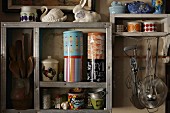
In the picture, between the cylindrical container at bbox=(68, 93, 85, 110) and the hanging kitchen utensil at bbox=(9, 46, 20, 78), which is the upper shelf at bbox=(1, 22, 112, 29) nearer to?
the hanging kitchen utensil at bbox=(9, 46, 20, 78)

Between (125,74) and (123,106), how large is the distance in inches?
6.7

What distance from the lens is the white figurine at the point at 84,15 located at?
4.75ft

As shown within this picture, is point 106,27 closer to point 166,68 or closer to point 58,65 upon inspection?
point 58,65

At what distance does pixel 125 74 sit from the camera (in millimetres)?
1556

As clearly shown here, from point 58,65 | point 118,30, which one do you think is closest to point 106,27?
point 118,30

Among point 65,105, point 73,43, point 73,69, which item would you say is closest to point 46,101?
point 65,105

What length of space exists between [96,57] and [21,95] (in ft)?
1.36

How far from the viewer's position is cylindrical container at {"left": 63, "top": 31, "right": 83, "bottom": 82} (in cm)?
144

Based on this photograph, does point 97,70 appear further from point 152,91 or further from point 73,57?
point 152,91

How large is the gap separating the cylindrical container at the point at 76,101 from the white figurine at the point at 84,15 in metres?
0.38

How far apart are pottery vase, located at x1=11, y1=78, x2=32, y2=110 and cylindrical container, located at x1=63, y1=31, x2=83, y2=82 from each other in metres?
0.20

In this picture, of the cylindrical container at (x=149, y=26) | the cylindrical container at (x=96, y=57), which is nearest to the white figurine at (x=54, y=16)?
the cylindrical container at (x=96, y=57)

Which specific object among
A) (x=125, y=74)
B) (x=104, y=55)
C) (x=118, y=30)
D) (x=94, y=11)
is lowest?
(x=125, y=74)

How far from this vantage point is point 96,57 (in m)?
1.46
